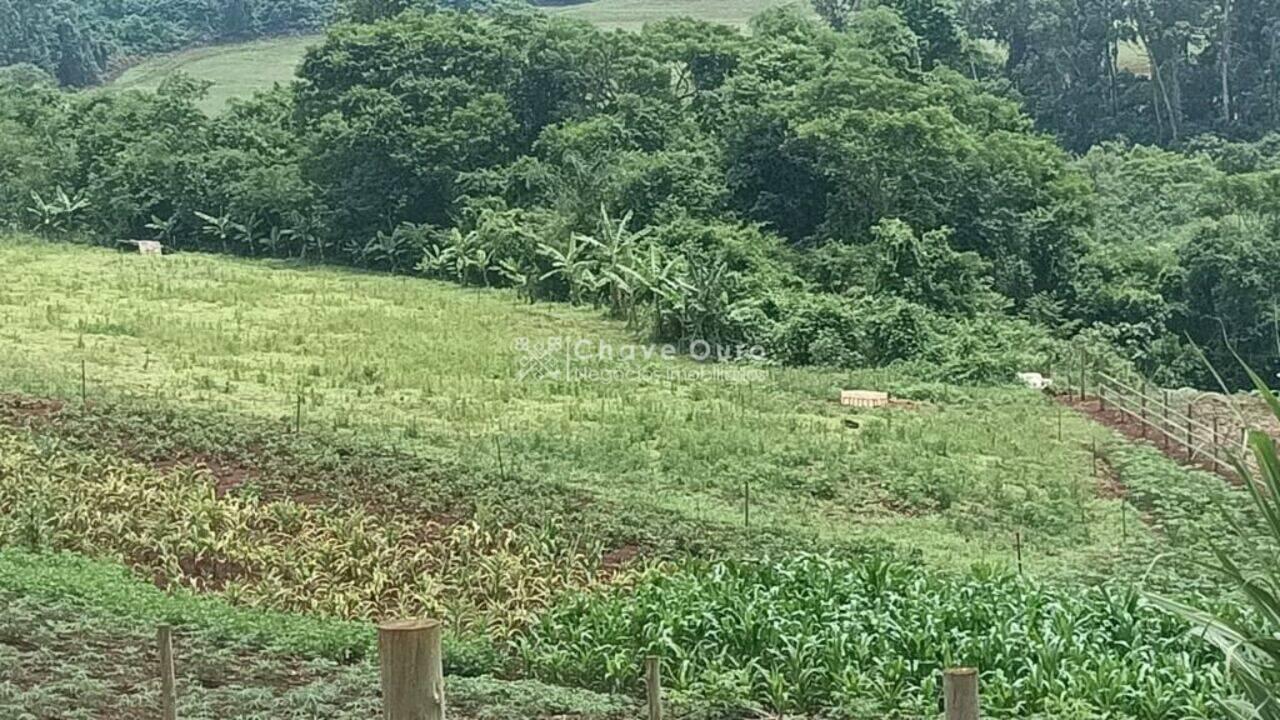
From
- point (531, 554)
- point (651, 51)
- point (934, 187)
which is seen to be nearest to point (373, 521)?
point (531, 554)

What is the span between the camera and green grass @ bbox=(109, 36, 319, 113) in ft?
133

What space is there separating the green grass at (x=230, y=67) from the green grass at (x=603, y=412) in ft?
74.8

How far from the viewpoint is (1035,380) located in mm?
15758

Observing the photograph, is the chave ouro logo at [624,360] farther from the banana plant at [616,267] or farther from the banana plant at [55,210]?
the banana plant at [55,210]

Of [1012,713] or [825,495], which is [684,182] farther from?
[1012,713]

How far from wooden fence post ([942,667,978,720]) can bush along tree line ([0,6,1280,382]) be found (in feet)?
45.3

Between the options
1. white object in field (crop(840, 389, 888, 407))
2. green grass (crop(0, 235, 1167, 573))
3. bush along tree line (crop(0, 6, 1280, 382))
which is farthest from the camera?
bush along tree line (crop(0, 6, 1280, 382))

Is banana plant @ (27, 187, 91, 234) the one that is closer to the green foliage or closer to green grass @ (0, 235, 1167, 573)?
green grass @ (0, 235, 1167, 573)

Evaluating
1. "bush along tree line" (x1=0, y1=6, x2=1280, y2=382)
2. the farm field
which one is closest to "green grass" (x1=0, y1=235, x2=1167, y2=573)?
the farm field

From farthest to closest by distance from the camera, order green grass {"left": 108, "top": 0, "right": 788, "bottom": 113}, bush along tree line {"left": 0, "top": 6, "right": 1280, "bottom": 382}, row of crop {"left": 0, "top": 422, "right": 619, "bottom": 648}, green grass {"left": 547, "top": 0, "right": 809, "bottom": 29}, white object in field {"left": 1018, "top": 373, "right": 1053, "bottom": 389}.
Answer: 1. green grass {"left": 547, "top": 0, "right": 809, "bottom": 29}
2. green grass {"left": 108, "top": 0, "right": 788, "bottom": 113}
3. bush along tree line {"left": 0, "top": 6, "right": 1280, "bottom": 382}
4. white object in field {"left": 1018, "top": 373, "right": 1053, "bottom": 389}
5. row of crop {"left": 0, "top": 422, "right": 619, "bottom": 648}

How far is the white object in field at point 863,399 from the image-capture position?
1377 centimetres

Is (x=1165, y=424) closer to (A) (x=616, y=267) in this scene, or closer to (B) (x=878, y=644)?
(B) (x=878, y=644)

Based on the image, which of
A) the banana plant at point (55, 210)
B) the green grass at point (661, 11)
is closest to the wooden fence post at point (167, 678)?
the banana plant at point (55, 210)

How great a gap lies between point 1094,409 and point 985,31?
910 inches
